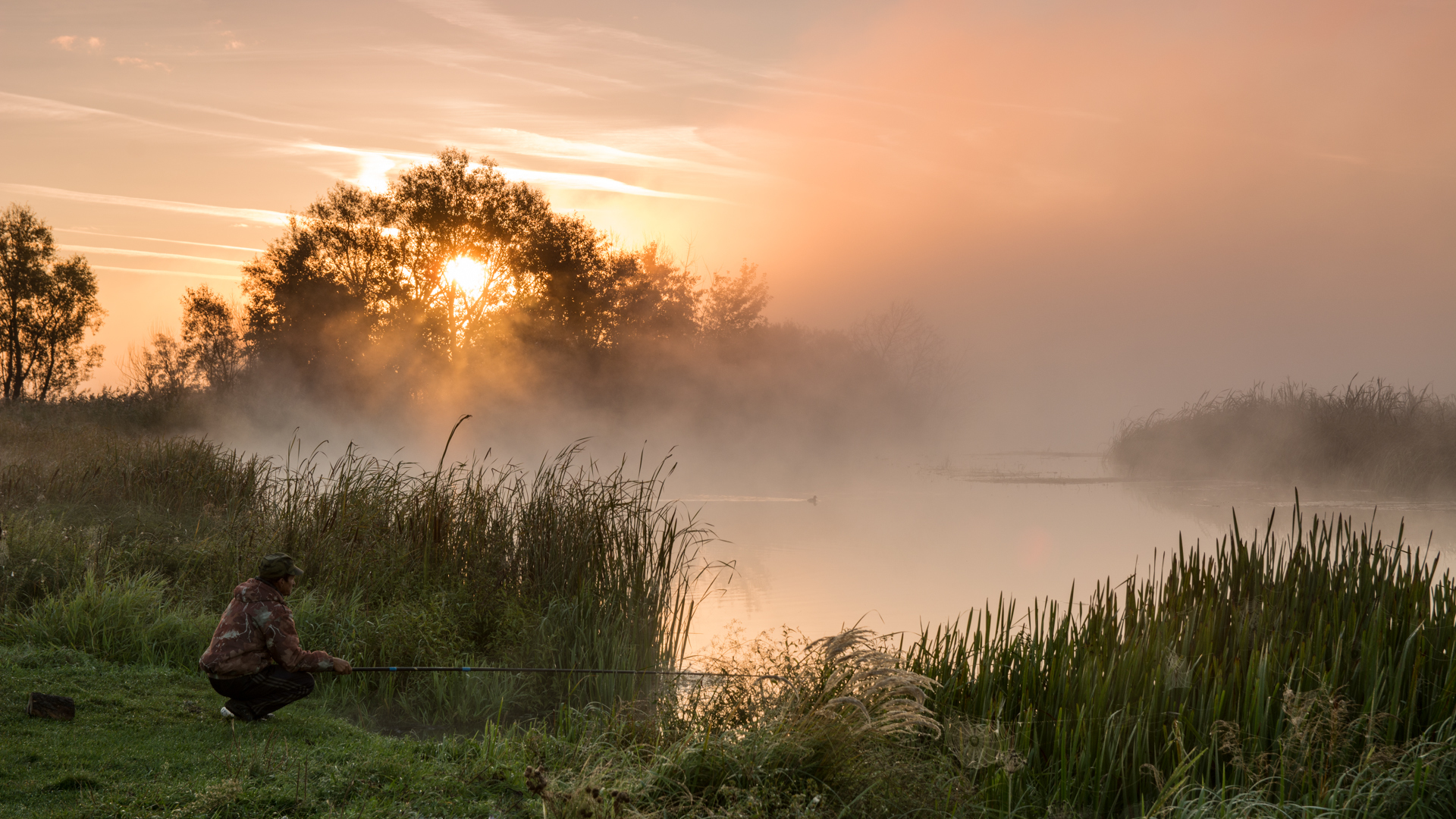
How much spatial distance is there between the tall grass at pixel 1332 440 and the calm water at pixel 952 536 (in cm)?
68

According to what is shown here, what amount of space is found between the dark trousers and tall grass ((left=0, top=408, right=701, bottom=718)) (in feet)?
4.09

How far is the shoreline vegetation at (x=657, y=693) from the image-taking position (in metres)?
4.72

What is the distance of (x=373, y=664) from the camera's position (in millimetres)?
7812

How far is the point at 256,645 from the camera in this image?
19.5 ft

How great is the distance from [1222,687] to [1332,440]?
82.2 ft

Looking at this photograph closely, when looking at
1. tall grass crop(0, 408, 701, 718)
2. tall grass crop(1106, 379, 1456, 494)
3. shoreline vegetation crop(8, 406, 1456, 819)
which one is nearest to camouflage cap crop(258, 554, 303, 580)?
shoreline vegetation crop(8, 406, 1456, 819)

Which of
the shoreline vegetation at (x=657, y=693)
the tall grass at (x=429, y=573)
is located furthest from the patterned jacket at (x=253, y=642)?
the tall grass at (x=429, y=573)

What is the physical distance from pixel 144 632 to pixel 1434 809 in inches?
348

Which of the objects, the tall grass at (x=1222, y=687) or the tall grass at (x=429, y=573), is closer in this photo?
the tall grass at (x=1222, y=687)

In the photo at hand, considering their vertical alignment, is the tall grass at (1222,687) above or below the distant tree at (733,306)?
below

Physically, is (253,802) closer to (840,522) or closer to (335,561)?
(335,561)

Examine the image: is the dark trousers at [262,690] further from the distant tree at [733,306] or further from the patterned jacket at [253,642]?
the distant tree at [733,306]

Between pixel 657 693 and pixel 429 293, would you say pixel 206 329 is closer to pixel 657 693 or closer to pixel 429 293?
pixel 429 293

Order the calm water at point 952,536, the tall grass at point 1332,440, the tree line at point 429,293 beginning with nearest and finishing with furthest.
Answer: the calm water at point 952,536, the tall grass at point 1332,440, the tree line at point 429,293
